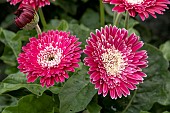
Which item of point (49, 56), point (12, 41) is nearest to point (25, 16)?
point (49, 56)

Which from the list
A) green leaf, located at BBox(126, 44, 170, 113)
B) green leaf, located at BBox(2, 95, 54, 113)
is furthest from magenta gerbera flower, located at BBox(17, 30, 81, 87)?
green leaf, located at BBox(126, 44, 170, 113)

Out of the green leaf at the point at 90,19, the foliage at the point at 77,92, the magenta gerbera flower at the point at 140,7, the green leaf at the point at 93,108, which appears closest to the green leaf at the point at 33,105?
the foliage at the point at 77,92

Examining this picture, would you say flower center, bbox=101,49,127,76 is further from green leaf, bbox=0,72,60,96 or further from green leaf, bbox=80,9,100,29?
green leaf, bbox=80,9,100,29

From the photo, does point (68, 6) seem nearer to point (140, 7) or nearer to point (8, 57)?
point (8, 57)

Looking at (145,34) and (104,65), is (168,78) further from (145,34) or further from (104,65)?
(145,34)

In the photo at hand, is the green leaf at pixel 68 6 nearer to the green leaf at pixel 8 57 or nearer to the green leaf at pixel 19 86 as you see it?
the green leaf at pixel 8 57

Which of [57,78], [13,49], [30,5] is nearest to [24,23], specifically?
[30,5]
